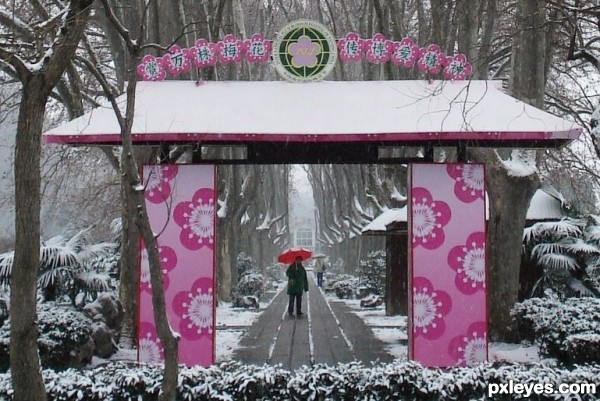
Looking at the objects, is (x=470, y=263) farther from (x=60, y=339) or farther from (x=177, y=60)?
(x=60, y=339)

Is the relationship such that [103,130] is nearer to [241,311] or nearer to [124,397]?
[124,397]

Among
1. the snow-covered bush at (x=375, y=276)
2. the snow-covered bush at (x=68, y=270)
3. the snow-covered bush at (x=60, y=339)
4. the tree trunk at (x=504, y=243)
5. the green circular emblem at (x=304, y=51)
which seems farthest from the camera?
the snow-covered bush at (x=375, y=276)

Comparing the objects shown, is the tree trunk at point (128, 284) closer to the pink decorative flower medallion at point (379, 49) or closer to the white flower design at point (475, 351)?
the pink decorative flower medallion at point (379, 49)

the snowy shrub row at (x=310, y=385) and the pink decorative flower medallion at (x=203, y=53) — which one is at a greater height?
the pink decorative flower medallion at (x=203, y=53)

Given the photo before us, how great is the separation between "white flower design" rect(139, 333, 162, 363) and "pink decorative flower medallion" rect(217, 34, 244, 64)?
15.1 feet

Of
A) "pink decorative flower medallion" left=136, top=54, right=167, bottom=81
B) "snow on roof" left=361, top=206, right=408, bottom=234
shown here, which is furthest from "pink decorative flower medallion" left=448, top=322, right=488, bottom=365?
"snow on roof" left=361, top=206, right=408, bottom=234

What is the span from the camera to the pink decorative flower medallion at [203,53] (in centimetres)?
1148

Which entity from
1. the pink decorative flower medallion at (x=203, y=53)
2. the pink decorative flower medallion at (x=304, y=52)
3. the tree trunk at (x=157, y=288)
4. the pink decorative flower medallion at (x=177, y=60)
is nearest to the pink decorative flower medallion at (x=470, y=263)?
the pink decorative flower medallion at (x=304, y=52)

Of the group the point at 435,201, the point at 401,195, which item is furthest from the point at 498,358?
the point at 401,195

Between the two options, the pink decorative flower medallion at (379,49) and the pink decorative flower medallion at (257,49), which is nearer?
the pink decorative flower medallion at (257,49)

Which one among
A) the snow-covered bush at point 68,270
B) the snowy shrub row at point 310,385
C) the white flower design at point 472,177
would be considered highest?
the white flower design at point 472,177

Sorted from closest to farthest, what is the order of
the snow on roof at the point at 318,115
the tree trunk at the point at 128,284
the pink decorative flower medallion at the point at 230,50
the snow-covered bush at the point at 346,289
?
the snow on roof at the point at 318,115 → the pink decorative flower medallion at the point at 230,50 → the tree trunk at the point at 128,284 → the snow-covered bush at the point at 346,289

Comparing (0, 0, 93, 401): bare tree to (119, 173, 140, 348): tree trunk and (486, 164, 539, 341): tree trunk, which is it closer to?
(119, 173, 140, 348): tree trunk

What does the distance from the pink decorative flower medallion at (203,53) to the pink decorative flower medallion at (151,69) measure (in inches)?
26.7
